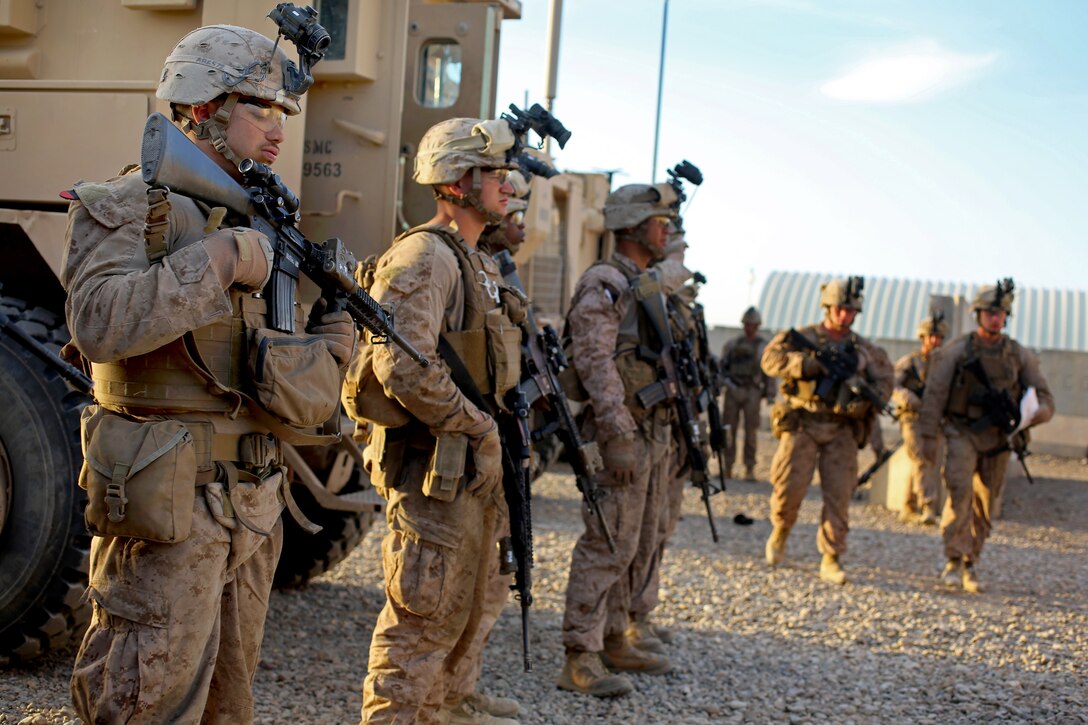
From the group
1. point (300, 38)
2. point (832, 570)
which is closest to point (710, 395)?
point (832, 570)

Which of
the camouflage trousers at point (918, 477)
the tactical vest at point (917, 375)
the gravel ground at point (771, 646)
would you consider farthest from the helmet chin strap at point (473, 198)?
the tactical vest at point (917, 375)

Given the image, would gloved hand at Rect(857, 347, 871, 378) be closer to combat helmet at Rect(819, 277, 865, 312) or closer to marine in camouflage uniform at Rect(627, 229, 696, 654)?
combat helmet at Rect(819, 277, 865, 312)

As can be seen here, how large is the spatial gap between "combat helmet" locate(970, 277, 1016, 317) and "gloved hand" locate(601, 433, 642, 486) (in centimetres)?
406

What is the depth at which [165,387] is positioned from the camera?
2.40 meters

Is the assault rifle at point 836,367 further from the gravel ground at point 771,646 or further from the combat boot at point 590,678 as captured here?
the combat boot at point 590,678

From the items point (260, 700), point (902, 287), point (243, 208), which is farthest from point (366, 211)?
point (902, 287)

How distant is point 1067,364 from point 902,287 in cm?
1102

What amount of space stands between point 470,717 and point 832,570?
4.05m

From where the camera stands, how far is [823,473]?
7625mm

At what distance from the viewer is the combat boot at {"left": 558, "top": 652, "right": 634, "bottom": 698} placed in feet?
15.2

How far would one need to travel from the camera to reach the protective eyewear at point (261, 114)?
257cm

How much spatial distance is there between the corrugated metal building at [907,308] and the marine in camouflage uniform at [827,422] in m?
17.9

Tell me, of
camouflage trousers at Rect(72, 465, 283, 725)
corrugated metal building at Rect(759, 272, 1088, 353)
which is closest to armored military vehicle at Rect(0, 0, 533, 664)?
camouflage trousers at Rect(72, 465, 283, 725)

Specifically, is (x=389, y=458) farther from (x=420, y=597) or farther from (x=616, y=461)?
(x=616, y=461)
